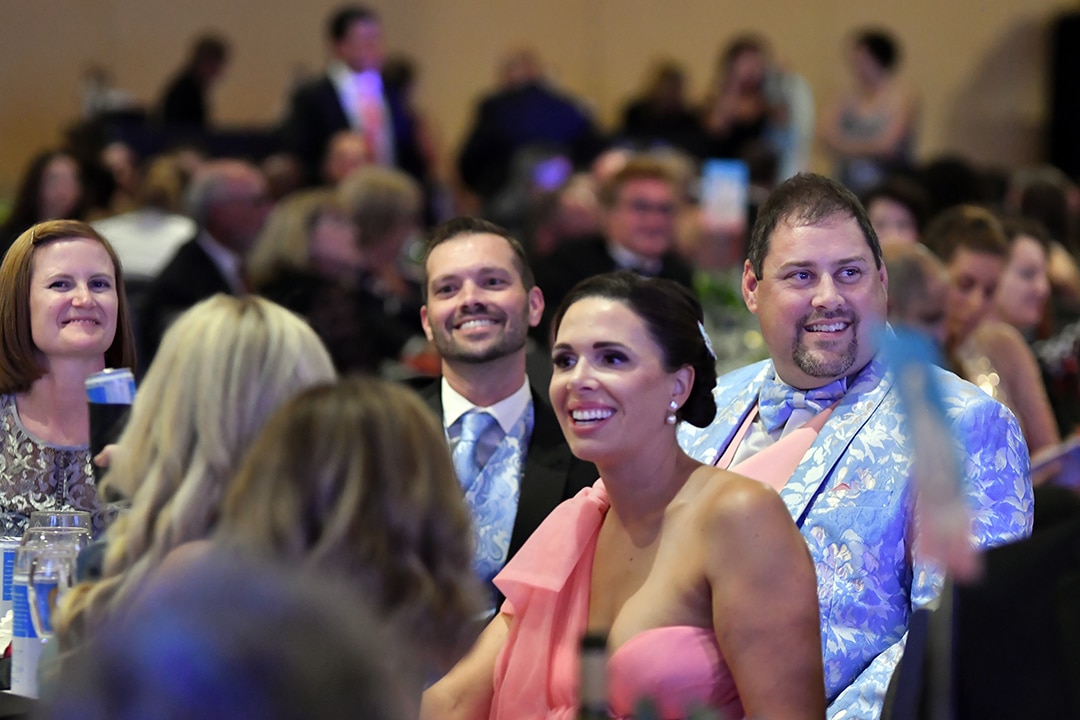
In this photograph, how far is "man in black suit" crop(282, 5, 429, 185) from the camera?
868 centimetres

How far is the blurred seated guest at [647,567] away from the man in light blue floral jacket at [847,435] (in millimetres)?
294

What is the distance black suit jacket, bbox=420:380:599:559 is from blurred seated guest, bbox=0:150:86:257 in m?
3.52

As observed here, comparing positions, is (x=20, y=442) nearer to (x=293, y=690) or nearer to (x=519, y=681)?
(x=519, y=681)

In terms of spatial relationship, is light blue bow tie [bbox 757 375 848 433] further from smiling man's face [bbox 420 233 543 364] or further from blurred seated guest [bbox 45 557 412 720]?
blurred seated guest [bbox 45 557 412 720]

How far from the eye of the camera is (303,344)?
7.63 feet

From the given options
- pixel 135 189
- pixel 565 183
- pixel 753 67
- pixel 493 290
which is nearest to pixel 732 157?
pixel 753 67

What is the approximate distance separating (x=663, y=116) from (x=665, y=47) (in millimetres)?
2506

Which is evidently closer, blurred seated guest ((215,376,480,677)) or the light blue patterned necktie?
blurred seated guest ((215,376,480,677))

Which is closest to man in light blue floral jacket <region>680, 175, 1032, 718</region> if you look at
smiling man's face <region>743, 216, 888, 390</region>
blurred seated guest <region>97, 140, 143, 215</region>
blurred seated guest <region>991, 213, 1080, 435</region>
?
smiling man's face <region>743, 216, 888, 390</region>

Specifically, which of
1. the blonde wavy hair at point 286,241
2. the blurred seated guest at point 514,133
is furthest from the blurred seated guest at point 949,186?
the blonde wavy hair at point 286,241

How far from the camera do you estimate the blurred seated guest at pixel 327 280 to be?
556cm

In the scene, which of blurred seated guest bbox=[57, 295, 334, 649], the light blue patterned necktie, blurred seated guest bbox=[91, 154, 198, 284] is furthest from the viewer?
blurred seated guest bbox=[91, 154, 198, 284]

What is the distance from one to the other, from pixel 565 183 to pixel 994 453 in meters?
5.18

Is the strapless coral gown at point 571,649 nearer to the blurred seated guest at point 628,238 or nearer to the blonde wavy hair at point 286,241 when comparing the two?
the blurred seated guest at point 628,238
